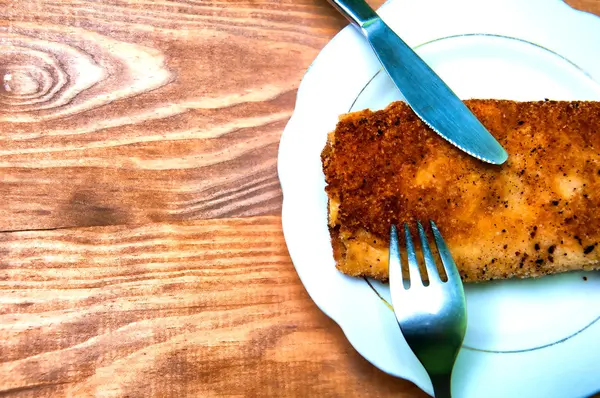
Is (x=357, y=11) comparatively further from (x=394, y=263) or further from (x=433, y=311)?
(x=433, y=311)

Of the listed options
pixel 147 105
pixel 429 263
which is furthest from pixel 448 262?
pixel 147 105

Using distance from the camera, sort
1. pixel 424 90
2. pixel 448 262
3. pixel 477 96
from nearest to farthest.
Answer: pixel 448 262 < pixel 424 90 < pixel 477 96

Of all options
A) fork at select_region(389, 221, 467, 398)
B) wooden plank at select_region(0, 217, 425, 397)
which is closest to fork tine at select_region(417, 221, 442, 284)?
fork at select_region(389, 221, 467, 398)

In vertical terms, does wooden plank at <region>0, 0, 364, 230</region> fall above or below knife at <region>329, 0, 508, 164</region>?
below

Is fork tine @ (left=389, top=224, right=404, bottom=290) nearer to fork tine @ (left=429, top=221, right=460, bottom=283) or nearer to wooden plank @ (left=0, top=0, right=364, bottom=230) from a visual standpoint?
fork tine @ (left=429, top=221, right=460, bottom=283)

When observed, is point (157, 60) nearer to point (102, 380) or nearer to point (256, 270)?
point (256, 270)

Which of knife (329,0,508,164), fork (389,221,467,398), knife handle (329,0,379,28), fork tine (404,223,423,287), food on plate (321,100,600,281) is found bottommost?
fork (389,221,467,398)
